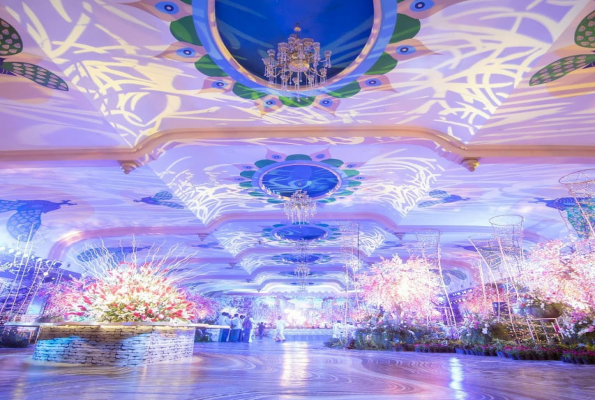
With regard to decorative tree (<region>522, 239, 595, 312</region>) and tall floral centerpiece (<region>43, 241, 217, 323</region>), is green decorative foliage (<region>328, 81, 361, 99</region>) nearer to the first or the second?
tall floral centerpiece (<region>43, 241, 217, 323</region>)

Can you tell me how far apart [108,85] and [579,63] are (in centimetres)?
635

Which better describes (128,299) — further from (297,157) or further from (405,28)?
(405,28)

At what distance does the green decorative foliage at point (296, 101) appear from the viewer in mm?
5840

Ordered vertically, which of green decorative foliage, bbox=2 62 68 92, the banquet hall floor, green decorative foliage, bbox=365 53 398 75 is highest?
green decorative foliage, bbox=365 53 398 75

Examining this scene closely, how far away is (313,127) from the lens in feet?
22.0

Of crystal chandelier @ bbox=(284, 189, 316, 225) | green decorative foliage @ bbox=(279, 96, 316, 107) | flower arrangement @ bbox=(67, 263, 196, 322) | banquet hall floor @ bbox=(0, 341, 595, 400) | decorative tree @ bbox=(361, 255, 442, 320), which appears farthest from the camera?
decorative tree @ bbox=(361, 255, 442, 320)

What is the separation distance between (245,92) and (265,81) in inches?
18.2

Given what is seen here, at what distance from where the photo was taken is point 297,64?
4.85m

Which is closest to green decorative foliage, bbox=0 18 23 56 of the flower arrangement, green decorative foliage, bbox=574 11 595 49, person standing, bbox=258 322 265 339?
the flower arrangement

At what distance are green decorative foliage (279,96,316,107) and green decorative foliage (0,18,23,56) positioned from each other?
3.33 metres

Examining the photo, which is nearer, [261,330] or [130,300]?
[130,300]

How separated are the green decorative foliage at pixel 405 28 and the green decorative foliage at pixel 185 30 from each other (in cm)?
241

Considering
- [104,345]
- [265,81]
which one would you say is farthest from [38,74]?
[104,345]

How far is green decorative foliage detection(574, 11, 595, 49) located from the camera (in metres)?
4.16
